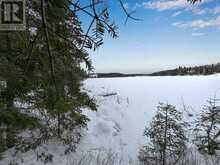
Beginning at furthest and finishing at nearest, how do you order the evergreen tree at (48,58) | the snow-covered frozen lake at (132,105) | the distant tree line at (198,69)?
1. the distant tree line at (198,69)
2. the snow-covered frozen lake at (132,105)
3. the evergreen tree at (48,58)

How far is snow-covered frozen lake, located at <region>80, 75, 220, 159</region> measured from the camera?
8002 mm

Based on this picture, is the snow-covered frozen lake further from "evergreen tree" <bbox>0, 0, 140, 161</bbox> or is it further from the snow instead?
"evergreen tree" <bbox>0, 0, 140, 161</bbox>

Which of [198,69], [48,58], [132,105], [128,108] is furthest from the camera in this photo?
[198,69]

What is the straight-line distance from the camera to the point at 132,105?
441 inches

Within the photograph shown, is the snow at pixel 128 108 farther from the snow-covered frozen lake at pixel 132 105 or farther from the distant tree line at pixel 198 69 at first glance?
the distant tree line at pixel 198 69

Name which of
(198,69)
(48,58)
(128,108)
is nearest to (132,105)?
(128,108)

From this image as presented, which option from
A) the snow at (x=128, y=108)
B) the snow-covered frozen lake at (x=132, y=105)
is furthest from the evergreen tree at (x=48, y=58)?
the snow-covered frozen lake at (x=132, y=105)

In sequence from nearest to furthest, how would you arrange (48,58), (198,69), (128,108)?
(48,58) < (128,108) < (198,69)

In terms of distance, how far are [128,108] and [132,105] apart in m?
0.46

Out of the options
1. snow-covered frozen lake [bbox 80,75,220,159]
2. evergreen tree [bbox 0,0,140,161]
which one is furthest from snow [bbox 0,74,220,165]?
evergreen tree [bbox 0,0,140,161]

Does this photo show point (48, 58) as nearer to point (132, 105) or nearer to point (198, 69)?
point (132, 105)

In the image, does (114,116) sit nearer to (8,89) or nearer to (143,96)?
(143,96)

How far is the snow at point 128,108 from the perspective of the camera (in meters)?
7.47

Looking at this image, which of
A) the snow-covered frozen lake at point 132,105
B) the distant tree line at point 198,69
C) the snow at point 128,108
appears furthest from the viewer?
the distant tree line at point 198,69
